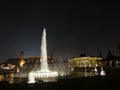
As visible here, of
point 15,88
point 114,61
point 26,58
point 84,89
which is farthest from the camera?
point 26,58

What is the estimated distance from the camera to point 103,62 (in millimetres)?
83438

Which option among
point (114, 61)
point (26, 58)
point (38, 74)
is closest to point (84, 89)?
point (38, 74)

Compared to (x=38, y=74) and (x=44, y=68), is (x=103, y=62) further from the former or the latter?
(x=38, y=74)

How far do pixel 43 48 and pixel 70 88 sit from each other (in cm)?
3263

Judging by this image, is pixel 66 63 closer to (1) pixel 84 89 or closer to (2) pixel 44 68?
(2) pixel 44 68

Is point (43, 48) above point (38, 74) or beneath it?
above

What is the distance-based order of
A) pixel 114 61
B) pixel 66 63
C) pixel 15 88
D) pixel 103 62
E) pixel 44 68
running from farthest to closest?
pixel 66 63 → pixel 103 62 → pixel 114 61 → pixel 44 68 → pixel 15 88

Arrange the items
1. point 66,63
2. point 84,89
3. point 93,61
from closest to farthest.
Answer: point 84,89 < point 93,61 < point 66,63

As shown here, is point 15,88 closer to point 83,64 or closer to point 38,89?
point 38,89

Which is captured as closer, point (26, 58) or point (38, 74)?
point (38, 74)

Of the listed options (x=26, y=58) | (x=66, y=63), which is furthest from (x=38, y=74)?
(x=26, y=58)

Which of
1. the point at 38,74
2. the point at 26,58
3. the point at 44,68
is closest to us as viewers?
the point at 38,74

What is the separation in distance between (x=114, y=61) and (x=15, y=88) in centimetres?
6507

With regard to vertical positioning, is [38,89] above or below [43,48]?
below
